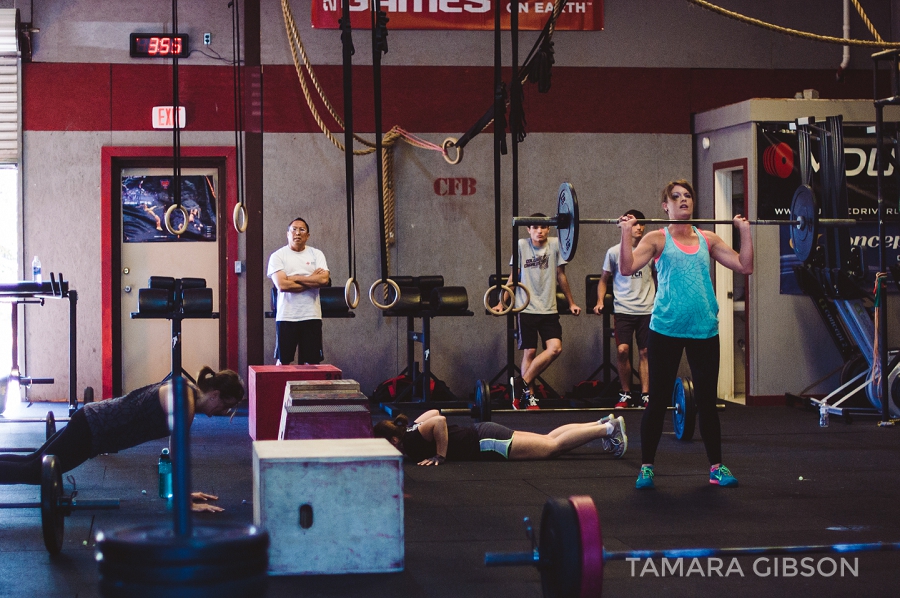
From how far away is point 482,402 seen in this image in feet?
16.3

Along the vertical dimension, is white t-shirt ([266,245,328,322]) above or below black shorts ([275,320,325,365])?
above

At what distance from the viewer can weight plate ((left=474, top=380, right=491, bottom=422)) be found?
4.93 m

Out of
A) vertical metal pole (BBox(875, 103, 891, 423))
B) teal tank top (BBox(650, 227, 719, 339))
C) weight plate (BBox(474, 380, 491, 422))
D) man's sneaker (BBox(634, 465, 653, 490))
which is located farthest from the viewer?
weight plate (BBox(474, 380, 491, 422))

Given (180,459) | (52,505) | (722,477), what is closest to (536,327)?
(722,477)

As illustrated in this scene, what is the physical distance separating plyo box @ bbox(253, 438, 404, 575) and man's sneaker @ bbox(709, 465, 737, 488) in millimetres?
1802

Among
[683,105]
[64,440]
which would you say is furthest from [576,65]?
[64,440]

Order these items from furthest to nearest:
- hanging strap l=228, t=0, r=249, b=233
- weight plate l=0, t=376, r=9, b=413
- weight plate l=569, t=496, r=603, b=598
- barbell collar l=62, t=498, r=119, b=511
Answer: hanging strap l=228, t=0, r=249, b=233
weight plate l=0, t=376, r=9, b=413
barbell collar l=62, t=498, r=119, b=511
weight plate l=569, t=496, r=603, b=598

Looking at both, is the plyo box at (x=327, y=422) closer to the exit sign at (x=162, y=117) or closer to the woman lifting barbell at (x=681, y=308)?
the woman lifting barbell at (x=681, y=308)

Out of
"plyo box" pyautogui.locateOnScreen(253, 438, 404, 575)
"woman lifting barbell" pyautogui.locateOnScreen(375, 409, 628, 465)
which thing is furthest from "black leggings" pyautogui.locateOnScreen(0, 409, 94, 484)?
"woman lifting barbell" pyautogui.locateOnScreen(375, 409, 628, 465)

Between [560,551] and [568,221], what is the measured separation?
6.10ft

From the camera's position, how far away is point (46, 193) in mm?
7188

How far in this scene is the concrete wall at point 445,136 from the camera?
7.20 meters

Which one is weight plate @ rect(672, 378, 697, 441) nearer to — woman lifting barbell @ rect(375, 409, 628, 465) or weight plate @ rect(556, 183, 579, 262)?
woman lifting barbell @ rect(375, 409, 628, 465)

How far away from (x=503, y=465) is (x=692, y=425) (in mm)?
1277
